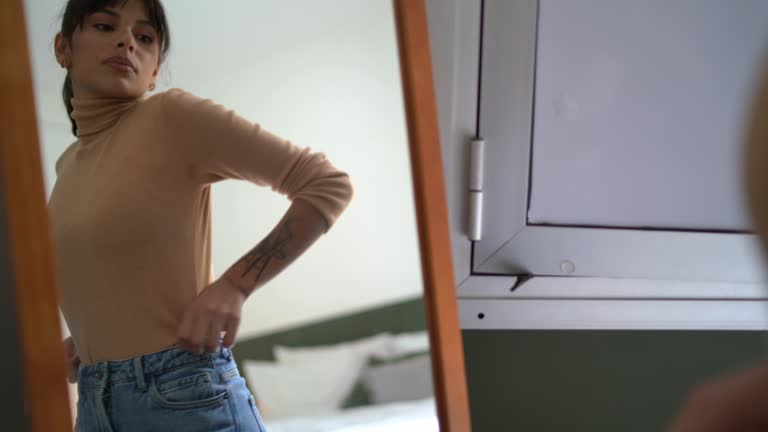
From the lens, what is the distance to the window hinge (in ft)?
3.45

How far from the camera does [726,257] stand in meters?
1.15

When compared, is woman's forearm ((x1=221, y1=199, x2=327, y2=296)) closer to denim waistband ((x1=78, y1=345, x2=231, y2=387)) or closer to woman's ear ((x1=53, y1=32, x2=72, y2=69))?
denim waistband ((x1=78, y1=345, x2=231, y2=387))

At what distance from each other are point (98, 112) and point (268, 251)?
0.25m

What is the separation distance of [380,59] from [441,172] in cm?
17

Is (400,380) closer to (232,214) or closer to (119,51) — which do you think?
(232,214)

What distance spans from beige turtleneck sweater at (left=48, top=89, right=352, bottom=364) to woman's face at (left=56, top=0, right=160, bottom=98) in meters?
0.02

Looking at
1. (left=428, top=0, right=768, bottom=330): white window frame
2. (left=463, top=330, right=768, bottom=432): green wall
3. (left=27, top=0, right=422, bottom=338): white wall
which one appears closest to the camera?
(left=27, top=0, right=422, bottom=338): white wall

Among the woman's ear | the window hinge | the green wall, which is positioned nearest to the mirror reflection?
the woman's ear

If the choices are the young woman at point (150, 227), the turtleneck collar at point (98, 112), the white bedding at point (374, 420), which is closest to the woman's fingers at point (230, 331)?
the young woman at point (150, 227)

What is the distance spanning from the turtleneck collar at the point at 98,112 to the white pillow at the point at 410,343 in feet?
1.41

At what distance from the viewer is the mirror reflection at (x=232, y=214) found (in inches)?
28.7

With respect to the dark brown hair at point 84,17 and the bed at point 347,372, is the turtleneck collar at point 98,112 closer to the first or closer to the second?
the dark brown hair at point 84,17

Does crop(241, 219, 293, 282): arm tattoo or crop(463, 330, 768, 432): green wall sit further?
crop(463, 330, 768, 432): green wall

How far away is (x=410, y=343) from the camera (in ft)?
2.84
